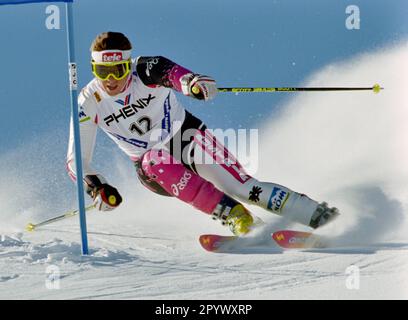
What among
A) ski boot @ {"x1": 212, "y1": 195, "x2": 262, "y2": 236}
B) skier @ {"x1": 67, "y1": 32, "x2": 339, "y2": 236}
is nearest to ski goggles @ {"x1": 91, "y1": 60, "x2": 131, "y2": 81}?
skier @ {"x1": 67, "y1": 32, "x2": 339, "y2": 236}

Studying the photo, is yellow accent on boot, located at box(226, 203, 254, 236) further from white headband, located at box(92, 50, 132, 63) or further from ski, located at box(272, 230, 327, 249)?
white headband, located at box(92, 50, 132, 63)

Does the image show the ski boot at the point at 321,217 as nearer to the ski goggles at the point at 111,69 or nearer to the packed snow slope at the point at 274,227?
the packed snow slope at the point at 274,227

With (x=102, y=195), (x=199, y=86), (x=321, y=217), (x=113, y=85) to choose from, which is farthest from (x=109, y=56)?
(x=321, y=217)

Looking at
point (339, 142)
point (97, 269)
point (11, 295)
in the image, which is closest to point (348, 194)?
point (339, 142)

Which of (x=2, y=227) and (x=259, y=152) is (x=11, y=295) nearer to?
(x=2, y=227)

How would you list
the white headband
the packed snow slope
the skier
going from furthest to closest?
the skier, the white headband, the packed snow slope

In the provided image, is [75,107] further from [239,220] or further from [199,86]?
[239,220]

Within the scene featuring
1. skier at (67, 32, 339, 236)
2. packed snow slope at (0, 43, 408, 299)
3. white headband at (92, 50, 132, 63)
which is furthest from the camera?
skier at (67, 32, 339, 236)

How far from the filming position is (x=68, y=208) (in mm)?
6988

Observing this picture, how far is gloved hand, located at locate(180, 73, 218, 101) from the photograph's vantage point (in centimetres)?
506

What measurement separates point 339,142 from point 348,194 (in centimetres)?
155

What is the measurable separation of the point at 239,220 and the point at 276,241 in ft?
1.01

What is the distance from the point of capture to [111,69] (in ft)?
17.2

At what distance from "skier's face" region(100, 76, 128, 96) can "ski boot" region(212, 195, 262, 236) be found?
104cm
